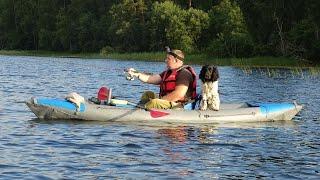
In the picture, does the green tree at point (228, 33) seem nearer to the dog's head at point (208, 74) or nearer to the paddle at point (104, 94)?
the dog's head at point (208, 74)

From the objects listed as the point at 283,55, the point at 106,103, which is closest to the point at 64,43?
the point at 283,55

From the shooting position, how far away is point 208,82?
15320 millimetres

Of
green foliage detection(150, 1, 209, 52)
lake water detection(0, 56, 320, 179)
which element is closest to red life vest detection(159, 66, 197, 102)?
lake water detection(0, 56, 320, 179)

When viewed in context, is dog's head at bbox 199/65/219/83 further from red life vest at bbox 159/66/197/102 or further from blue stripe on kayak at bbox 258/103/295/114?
blue stripe on kayak at bbox 258/103/295/114

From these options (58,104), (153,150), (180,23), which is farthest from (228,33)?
(153,150)

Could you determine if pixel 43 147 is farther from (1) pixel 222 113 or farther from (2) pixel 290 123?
(2) pixel 290 123

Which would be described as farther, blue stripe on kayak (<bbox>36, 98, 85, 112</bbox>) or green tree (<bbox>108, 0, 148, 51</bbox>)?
green tree (<bbox>108, 0, 148, 51</bbox>)

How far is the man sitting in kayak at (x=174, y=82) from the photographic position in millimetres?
14984

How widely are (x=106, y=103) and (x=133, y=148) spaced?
4.08 metres

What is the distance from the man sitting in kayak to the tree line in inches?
1682

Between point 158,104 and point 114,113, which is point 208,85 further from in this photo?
point 114,113

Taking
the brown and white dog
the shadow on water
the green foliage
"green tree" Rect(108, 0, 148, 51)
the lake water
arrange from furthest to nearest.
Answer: "green tree" Rect(108, 0, 148, 51)
the green foliage
the shadow on water
the brown and white dog
the lake water

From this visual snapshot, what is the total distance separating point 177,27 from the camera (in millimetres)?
73250

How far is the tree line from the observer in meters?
63.7
